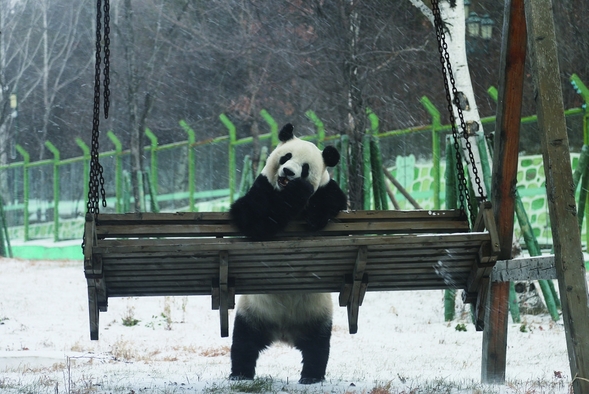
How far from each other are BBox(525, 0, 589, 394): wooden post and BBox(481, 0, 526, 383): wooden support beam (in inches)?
32.0

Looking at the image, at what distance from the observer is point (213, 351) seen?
7820mm

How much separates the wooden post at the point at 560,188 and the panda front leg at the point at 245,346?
2.16m

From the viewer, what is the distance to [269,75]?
17391mm

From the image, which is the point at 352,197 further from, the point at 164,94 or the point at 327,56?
the point at 164,94

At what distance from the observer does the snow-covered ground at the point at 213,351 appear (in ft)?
17.4

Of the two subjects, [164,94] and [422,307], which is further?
[164,94]

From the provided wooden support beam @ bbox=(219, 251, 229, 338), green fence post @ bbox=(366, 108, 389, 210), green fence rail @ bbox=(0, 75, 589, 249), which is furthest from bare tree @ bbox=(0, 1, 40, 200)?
wooden support beam @ bbox=(219, 251, 229, 338)

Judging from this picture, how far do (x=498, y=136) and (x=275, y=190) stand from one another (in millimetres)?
1517

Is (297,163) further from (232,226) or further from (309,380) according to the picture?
(309,380)

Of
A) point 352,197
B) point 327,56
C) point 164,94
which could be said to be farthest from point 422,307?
point 164,94

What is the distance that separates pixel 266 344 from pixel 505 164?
2.02 m

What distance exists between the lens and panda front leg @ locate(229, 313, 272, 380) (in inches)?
218

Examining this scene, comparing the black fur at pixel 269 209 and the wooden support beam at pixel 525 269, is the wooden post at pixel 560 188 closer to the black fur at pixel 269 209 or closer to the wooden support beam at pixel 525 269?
the wooden support beam at pixel 525 269

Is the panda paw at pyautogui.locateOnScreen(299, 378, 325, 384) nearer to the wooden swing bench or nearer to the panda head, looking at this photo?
the wooden swing bench
